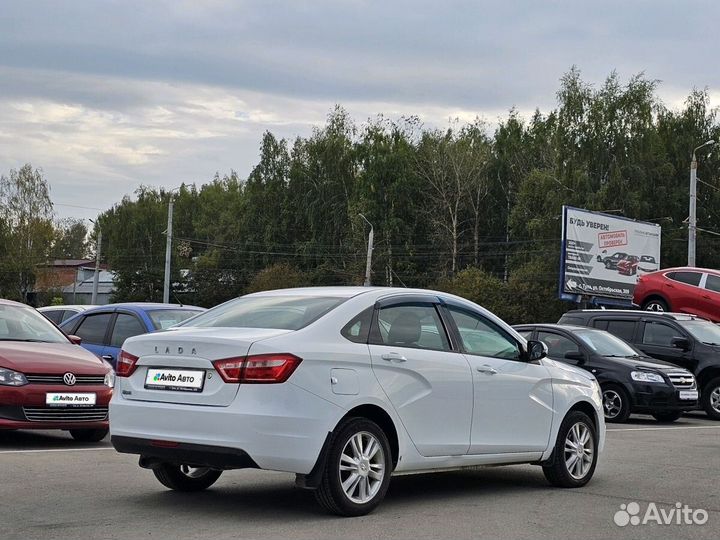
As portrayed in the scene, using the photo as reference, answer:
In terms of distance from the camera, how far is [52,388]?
11.4 meters

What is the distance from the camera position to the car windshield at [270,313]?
7.70 meters

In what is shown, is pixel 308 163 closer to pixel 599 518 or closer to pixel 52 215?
pixel 52 215

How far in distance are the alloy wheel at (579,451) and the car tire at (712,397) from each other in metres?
11.4

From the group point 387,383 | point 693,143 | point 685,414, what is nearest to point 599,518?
point 387,383

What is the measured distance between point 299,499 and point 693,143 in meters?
64.6

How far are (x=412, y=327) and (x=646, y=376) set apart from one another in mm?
10832

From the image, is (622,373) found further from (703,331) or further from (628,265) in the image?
(628,265)

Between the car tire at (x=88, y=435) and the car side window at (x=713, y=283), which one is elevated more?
the car side window at (x=713, y=283)

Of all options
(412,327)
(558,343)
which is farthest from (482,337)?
(558,343)

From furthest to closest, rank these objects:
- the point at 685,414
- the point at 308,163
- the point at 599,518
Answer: the point at 308,163, the point at 685,414, the point at 599,518

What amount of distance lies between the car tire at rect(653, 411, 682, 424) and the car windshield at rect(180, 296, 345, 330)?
11711 millimetres

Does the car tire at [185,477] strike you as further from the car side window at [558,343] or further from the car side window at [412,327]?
the car side window at [558,343]

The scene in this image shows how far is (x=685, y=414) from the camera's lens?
2183 cm

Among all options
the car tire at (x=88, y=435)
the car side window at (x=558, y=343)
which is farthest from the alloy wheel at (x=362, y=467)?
the car side window at (x=558, y=343)
